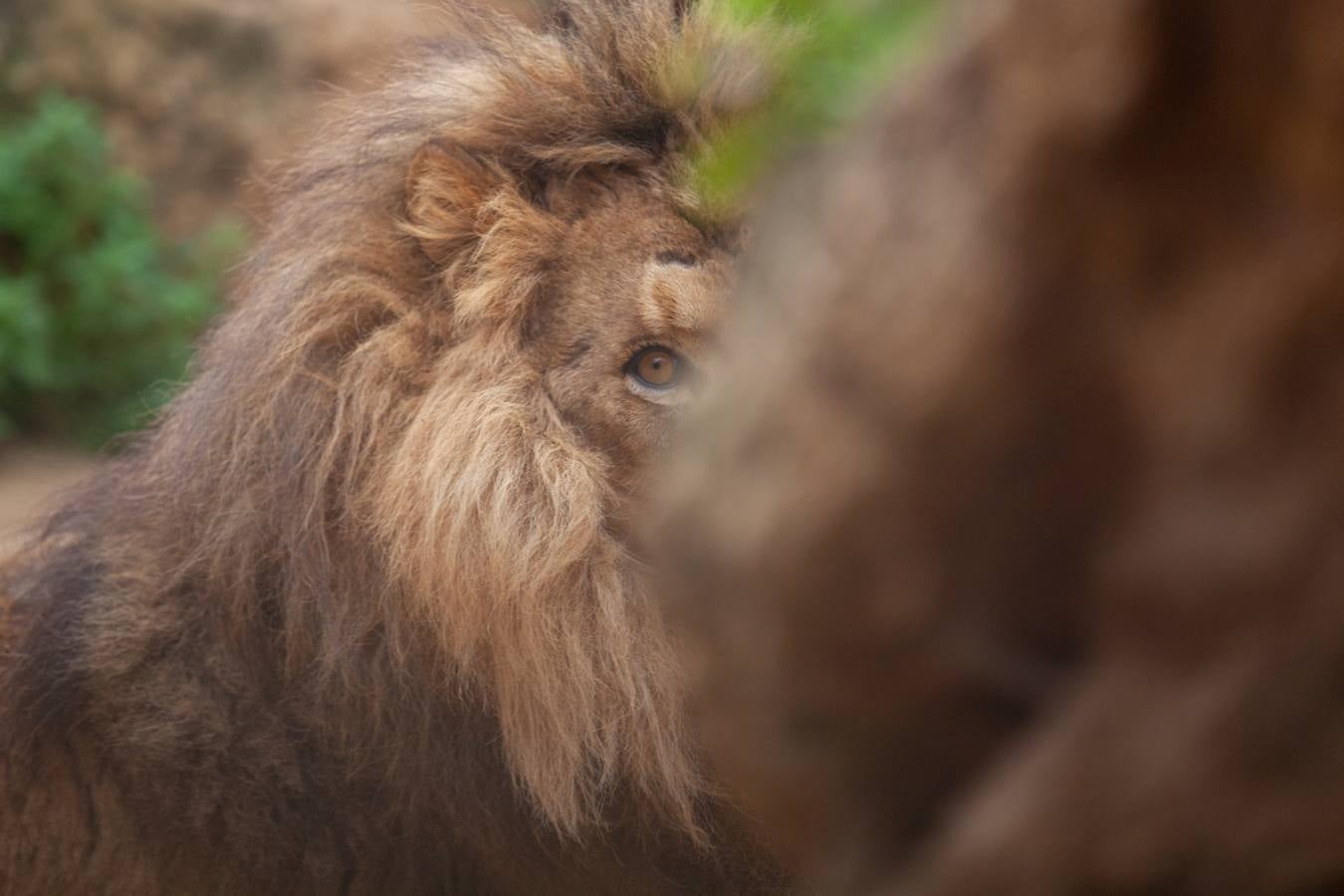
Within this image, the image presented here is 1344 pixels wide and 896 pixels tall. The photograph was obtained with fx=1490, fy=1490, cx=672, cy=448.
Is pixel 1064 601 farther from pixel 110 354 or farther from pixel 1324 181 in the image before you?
pixel 110 354

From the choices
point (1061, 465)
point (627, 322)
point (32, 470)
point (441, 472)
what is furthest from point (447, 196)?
point (32, 470)

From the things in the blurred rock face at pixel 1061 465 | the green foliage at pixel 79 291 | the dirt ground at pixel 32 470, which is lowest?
the dirt ground at pixel 32 470

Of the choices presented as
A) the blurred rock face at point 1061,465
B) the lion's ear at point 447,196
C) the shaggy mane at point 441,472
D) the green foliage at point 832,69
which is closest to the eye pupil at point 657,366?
the shaggy mane at point 441,472

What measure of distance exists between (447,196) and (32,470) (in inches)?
201

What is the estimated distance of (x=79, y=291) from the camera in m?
7.93

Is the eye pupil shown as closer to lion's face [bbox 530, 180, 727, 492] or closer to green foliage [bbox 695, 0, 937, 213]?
lion's face [bbox 530, 180, 727, 492]

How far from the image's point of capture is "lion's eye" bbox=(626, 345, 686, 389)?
3.29 m

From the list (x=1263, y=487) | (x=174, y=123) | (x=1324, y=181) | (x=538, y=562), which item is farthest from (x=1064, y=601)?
(x=174, y=123)

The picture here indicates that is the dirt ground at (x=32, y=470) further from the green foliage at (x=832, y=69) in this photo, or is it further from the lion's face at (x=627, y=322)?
the green foliage at (x=832, y=69)

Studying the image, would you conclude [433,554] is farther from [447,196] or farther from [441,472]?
[447,196]

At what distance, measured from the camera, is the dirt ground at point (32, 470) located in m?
7.25

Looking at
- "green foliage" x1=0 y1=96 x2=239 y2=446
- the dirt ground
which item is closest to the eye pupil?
the dirt ground

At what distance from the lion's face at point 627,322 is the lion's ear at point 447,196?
0.22 m

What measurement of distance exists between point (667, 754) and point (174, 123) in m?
7.16
